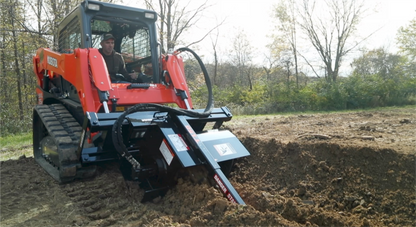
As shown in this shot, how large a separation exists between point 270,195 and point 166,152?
1.06 meters

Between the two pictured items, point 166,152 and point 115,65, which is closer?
point 166,152

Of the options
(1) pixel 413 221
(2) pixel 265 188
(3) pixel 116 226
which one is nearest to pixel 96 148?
(3) pixel 116 226

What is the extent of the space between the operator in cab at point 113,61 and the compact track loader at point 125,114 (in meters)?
0.12

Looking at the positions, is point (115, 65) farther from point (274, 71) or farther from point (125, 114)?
point (274, 71)

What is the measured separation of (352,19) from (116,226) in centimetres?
2203

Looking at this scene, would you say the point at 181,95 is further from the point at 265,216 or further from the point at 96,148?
the point at 265,216

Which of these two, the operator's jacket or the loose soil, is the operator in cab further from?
the loose soil

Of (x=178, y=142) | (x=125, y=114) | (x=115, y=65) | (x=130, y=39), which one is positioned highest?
(x=130, y=39)

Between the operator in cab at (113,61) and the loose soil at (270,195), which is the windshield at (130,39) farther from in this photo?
the loose soil at (270,195)

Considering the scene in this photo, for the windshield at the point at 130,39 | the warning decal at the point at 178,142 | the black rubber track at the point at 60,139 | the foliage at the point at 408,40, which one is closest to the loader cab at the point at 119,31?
the windshield at the point at 130,39

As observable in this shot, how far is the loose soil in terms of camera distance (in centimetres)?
248

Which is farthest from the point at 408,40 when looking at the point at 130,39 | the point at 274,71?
the point at 130,39

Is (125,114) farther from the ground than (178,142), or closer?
farther from the ground

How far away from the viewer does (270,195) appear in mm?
2961
